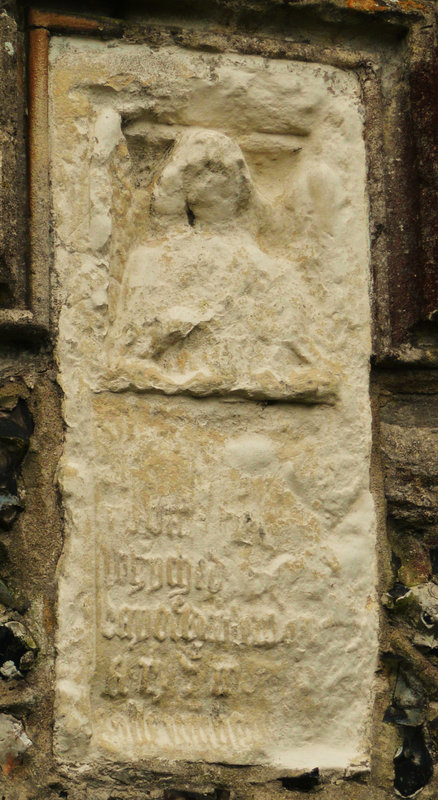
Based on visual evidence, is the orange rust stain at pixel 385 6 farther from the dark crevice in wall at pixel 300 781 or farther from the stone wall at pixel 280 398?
the dark crevice in wall at pixel 300 781

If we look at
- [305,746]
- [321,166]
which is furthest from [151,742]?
[321,166]

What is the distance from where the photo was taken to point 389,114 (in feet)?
6.59

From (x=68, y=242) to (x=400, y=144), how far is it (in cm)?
77

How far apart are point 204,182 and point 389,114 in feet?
1.57

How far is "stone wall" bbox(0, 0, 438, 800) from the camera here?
1.67 m

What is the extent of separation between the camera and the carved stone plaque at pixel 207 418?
170cm

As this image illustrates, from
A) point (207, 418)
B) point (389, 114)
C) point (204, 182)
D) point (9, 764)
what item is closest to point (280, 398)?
point (207, 418)

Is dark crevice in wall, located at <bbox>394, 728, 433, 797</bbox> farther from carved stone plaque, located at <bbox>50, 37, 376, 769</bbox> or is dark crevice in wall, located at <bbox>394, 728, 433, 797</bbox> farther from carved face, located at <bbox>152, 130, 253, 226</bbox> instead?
carved face, located at <bbox>152, 130, 253, 226</bbox>

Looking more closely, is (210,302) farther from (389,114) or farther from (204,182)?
(389,114)

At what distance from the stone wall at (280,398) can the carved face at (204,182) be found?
0.69ft

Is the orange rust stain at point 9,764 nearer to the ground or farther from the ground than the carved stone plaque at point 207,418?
nearer to the ground

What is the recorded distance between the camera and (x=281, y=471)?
1800 mm

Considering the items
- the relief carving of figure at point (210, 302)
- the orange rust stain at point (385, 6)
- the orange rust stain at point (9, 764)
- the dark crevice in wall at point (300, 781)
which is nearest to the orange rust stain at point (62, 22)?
the relief carving of figure at point (210, 302)

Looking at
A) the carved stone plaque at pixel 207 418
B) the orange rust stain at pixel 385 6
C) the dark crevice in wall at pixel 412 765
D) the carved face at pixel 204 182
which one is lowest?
the dark crevice in wall at pixel 412 765
